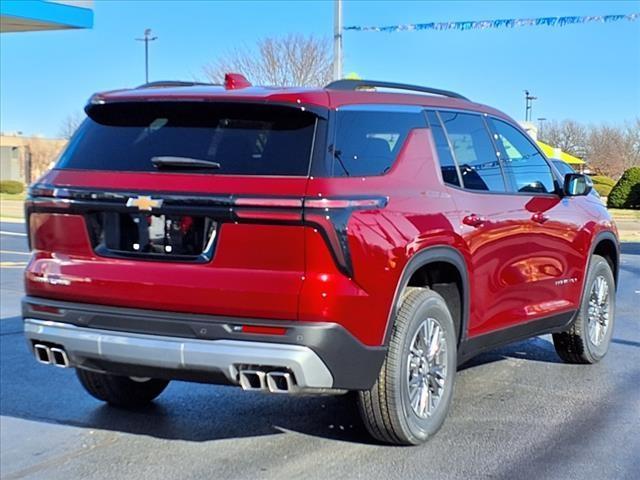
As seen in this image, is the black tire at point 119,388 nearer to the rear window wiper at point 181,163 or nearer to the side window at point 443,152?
the rear window wiper at point 181,163

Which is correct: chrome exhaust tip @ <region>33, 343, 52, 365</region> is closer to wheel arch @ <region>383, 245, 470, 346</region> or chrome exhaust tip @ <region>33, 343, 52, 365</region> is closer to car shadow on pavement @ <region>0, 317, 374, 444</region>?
car shadow on pavement @ <region>0, 317, 374, 444</region>

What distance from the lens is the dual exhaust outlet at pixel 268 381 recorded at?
387 cm

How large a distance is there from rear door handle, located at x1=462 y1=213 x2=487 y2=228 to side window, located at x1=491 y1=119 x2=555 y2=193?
72 cm

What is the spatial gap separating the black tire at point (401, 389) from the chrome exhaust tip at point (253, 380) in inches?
A: 25.4

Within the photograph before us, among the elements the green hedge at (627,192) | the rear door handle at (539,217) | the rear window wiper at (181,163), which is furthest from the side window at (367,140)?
the green hedge at (627,192)

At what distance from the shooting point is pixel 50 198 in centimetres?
429

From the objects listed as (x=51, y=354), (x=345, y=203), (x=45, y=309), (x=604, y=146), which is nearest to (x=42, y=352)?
(x=51, y=354)

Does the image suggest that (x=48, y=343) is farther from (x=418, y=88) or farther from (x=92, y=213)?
(x=418, y=88)

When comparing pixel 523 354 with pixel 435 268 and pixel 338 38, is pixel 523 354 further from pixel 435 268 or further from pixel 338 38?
pixel 338 38

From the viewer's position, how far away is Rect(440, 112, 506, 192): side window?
5.02 m

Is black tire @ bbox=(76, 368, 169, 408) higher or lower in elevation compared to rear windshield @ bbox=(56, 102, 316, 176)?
lower

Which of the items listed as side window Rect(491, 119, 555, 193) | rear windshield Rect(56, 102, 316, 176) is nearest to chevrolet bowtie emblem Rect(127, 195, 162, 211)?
rear windshield Rect(56, 102, 316, 176)

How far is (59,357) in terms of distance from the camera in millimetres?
4270

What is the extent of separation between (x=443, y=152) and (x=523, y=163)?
116 cm
